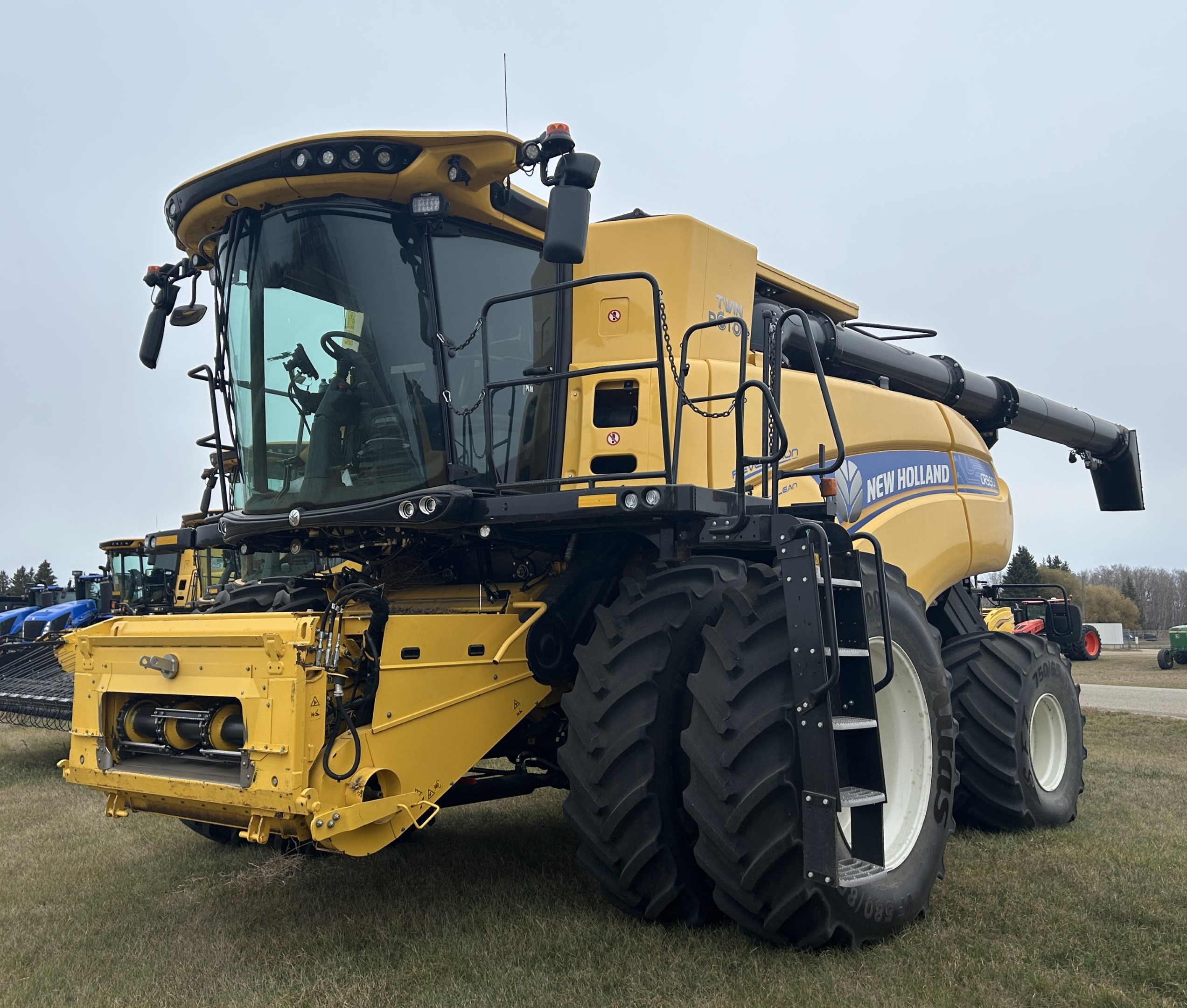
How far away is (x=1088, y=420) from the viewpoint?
1058 centimetres

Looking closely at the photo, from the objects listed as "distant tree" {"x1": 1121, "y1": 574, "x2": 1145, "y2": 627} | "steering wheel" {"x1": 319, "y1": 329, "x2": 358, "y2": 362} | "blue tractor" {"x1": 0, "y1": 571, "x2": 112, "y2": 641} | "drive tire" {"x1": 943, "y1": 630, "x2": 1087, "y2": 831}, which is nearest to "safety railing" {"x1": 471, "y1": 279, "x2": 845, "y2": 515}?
"steering wheel" {"x1": 319, "y1": 329, "x2": 358, "y2": 362}

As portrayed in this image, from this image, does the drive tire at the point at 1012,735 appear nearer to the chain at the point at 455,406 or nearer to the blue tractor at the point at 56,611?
Result: the chain at the point at 455,406

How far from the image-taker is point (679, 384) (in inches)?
184

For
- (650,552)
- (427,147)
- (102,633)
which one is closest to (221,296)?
(427,147)

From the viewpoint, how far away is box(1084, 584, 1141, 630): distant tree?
64938 millimetres

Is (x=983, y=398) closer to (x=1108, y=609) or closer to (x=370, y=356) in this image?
(x=370, y=356)

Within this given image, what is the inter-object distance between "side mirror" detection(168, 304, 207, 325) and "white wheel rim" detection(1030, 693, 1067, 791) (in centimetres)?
577

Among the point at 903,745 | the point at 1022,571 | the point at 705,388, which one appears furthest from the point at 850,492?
the point at 1022,571

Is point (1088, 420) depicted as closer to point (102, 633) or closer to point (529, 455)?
point (529, 455)

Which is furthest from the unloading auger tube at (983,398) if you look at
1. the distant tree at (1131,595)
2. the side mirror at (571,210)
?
the distant tree at (1131,595)

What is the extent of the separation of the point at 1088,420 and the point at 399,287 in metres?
8.22

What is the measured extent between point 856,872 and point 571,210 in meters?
2.88

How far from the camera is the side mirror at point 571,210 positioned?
4180mm

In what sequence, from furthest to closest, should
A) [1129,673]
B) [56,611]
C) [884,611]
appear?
[1129,673] < [56,611] < [884,611]
